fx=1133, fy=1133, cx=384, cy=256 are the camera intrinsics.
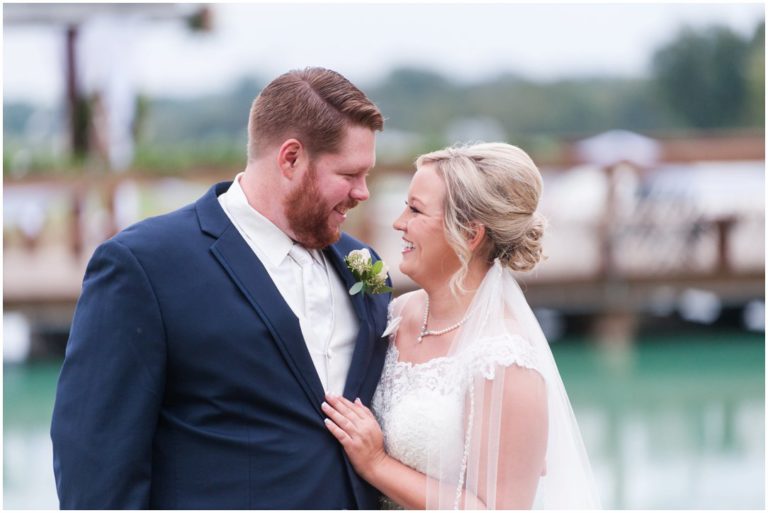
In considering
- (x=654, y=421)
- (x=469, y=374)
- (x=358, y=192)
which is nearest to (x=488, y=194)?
(x=358, y=192)

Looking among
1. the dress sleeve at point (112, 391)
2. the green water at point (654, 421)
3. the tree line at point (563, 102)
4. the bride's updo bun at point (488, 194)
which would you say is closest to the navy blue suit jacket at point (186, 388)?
the dress sleeve at point (112, 391)

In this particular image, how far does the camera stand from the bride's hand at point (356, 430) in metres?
2.91

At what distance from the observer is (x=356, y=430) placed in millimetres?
2918

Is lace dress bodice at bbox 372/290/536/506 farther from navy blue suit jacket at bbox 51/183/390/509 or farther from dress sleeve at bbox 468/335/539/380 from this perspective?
navy blue suit jacket at bbox 51/183/390/509

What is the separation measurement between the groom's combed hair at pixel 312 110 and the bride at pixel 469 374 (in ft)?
1.09

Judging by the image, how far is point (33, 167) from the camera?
41.9 feet

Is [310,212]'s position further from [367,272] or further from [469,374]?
[469,374]

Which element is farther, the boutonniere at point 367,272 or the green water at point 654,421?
the green water at point 654,421

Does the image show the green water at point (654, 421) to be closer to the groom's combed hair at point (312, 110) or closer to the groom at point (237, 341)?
the groom at point (237, 341)

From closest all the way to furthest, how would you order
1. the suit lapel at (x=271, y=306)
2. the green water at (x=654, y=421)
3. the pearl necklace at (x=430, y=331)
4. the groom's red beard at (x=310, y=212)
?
the suit lapel at (x=271, y=306) → the groom's red beard at (x=310, y=212) → the pearl necklace at (x=430, y=331) → the green water at (x=654, y=421)

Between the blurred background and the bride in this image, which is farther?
the blurred background

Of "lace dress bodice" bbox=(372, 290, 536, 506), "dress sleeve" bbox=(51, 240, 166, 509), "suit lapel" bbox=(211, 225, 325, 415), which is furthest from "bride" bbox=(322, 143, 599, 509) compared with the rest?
"dress sleeve" bbox=(51, 240, 166, 509)

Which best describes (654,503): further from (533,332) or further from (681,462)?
(533,332)

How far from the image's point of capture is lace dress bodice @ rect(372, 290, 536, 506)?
303 centimetres
